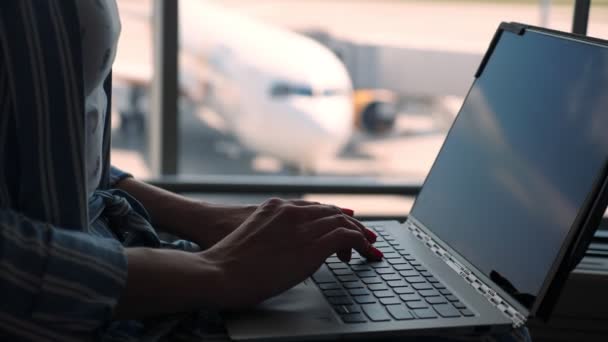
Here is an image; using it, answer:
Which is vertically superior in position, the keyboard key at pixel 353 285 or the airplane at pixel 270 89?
the keyboard key at pixel 353 285

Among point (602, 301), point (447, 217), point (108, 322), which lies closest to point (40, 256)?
point (108, 322)

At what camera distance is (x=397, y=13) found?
3.16 meters

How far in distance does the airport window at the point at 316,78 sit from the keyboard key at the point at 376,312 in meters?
1.25

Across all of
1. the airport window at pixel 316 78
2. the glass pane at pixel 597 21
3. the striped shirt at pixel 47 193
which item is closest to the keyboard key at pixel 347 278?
the striped shirt at pixel 47 193

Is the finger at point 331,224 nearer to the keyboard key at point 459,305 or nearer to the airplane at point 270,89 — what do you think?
the keyboard key at point 459,305

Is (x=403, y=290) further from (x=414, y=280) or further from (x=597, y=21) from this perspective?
(x=597, y=21)

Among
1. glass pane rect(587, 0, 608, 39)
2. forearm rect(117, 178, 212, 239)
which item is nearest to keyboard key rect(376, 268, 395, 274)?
Answer: forearm rect(117, 178, 212, 239)

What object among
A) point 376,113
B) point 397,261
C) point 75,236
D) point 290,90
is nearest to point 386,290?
point 397,261

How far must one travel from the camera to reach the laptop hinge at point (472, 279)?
31.5 inches

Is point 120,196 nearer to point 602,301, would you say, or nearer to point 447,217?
point 447,217

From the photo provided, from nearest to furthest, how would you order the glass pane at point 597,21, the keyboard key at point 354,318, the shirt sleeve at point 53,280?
1. the shirt sleeve at point 53,280
2. the keyboard key at point 354,318
3. the glass pane at point 597,21

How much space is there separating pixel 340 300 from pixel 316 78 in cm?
373

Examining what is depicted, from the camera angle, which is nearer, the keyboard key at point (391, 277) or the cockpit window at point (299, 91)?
the keyboard key at point (391, 277)

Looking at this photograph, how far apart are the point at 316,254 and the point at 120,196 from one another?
0.29 metres
